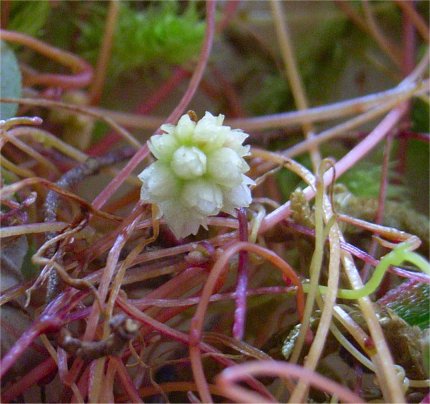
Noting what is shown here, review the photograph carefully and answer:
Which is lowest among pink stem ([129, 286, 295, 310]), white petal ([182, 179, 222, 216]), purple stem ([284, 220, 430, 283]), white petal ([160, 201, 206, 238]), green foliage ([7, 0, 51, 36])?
pink stem ([129, 286, 295, 310])


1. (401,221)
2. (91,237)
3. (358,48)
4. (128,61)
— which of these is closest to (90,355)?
(91,237)

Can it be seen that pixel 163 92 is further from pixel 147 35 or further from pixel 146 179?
pixel 146 179

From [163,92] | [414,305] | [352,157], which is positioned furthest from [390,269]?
[163,92]

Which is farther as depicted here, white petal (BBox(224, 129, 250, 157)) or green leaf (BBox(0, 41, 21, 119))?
green leaf (BBox(0, 41, 21, 119))

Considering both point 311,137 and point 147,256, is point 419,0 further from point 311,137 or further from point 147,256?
point 147,256

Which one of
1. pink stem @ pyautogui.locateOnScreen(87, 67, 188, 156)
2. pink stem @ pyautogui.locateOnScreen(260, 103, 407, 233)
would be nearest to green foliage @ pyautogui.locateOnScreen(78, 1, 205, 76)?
pink stem @ pyautogui.locateOnScreen(87, 67, 188, 156)

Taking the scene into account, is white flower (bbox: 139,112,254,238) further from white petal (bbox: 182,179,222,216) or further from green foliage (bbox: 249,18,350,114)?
green foliage (bbox: 249,18,350,114)
